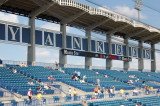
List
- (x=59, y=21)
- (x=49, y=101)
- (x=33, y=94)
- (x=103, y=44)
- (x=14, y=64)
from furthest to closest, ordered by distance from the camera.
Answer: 1. (x=103, y=44)
2. (x=59, y=21)
3. (x=14, y=64)
4. (x=33, y=94)
5. (x=49, y=101)

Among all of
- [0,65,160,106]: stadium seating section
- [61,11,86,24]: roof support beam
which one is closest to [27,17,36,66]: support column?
[0,65,160,106]: stadium seating section

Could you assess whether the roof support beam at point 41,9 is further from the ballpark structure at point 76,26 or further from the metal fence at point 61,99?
the metal fence at point 61,99

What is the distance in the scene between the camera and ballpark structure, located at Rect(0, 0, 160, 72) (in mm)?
30750

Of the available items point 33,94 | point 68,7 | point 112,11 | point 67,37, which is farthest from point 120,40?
point 33,94

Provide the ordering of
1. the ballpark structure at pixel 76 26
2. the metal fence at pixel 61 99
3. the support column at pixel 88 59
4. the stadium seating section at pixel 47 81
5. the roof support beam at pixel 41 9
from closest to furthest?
1. the metal fence at pixel 61 99
2. the stadium seating section at pixel 47 81
3. the roof support beam at pixel 41 9
4. the ballpark structure at pixel 76 26
5. the support column at pixel 88 59

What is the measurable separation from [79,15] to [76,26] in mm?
4558

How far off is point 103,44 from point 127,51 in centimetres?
598

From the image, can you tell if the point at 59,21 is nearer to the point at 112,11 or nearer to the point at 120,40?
the point at 112,11

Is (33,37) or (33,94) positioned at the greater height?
(33,37)

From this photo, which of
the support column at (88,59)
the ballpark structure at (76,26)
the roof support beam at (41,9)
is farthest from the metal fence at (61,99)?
the roof support beam at (41,9)

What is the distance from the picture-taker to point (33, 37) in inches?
1262

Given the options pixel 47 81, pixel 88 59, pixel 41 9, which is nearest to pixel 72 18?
pixel 41 9

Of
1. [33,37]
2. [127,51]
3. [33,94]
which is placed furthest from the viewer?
[127,51]

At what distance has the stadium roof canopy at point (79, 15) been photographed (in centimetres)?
3078
